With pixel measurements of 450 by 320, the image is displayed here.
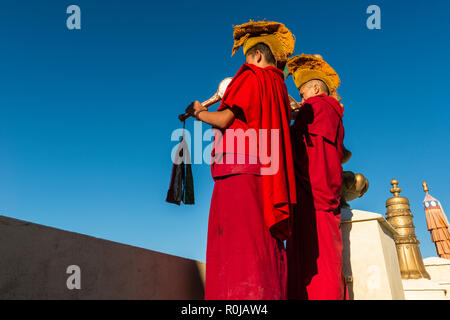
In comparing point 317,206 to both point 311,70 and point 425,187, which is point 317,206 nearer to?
point 311,70

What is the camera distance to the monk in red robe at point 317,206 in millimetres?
2832

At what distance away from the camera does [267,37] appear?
3008mm

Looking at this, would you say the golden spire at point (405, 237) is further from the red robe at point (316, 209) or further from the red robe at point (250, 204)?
the red robe at point (250, 204)

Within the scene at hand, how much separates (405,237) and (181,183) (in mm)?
8326

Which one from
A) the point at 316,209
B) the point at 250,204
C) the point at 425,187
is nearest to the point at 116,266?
the point at 250,204

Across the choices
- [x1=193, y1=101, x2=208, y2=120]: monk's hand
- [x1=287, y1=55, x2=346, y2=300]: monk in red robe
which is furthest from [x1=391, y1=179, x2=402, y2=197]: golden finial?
[x1=193, y1=101, x2=208, y2=120]: monk's hand

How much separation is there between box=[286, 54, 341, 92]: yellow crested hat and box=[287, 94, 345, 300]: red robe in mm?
707

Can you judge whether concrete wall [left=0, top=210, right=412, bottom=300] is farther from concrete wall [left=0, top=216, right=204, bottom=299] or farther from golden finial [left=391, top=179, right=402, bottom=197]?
golden finial [left=391, top=179, right=402, bottom=197]

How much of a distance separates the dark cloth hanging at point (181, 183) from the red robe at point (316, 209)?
1.05m

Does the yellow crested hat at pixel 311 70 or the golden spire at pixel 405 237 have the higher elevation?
the yellow crested hat at pixel 311 70

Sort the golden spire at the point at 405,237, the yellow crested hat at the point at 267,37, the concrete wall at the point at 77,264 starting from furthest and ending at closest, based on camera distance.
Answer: the golden spire at the point at 405,237, the yellow crested hat at the point at 267,37, the concrete wall at the point at 77,264

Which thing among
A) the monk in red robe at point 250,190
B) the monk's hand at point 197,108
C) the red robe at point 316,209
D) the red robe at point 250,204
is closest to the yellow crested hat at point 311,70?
the red robe at point 316,209

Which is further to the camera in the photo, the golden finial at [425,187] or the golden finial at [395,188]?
the golden finial at [425,187]
